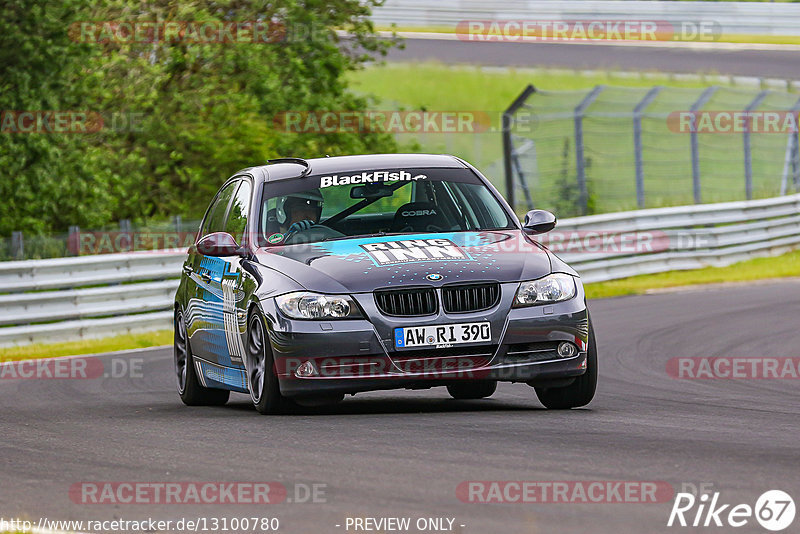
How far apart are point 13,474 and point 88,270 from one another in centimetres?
1107

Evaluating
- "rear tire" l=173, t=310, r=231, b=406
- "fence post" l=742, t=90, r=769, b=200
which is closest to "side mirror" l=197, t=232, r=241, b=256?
"rear tire" l=173, t=310, r=231, b=406

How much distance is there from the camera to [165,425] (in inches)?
352

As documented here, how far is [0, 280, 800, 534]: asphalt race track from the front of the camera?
5816mm

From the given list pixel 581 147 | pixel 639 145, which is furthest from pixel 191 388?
pixel 639 145

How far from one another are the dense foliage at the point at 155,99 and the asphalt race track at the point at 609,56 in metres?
12.1

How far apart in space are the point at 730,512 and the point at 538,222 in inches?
171

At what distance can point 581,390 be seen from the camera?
29.4 ft

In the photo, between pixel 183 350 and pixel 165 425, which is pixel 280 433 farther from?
pixel 183 350

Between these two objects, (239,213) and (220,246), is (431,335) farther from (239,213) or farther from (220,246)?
(239,213)

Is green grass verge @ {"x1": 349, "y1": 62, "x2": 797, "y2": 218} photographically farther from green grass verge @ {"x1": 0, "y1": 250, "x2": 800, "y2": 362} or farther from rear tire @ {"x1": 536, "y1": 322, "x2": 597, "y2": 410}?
rear tire @ {"x1": 536, "y1": 322, "x2": 597, "y2": 410}

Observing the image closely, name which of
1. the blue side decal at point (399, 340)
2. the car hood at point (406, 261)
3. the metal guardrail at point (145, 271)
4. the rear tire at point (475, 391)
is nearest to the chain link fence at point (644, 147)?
the metal guardrail at point (145, 271)

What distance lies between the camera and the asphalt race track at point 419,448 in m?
5.82

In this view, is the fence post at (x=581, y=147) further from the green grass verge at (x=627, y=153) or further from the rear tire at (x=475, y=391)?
the rear tire at (x=475, y=391)

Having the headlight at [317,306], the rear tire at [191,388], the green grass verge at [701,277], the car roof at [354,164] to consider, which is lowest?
the green grass verge at [701,277]
